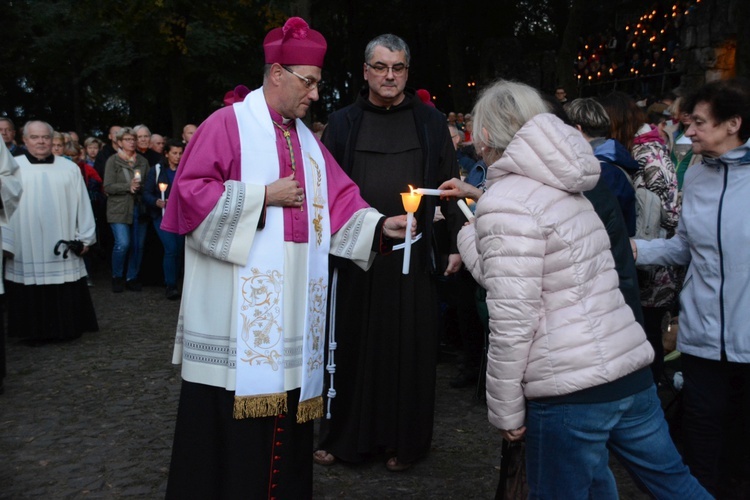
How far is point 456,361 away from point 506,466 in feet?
12.3

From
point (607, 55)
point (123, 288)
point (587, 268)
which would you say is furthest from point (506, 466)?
point (607, 55)

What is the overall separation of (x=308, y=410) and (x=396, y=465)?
1322 millimetres

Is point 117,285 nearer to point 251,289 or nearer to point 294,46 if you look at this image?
point 251,289

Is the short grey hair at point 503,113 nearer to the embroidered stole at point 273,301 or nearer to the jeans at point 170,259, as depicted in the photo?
the embroidered stole at point 273,301

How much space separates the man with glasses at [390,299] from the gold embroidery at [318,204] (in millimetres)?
958

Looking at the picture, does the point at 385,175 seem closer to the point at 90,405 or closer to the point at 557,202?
the point at 557,202

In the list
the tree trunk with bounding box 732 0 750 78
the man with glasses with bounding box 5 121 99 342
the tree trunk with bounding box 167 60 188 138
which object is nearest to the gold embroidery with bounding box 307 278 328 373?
the man with glasses with bounding box 5 121 99 342

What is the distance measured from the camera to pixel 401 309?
4766 mm

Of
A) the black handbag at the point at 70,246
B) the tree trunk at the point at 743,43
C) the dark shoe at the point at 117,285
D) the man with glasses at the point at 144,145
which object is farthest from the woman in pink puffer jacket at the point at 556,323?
the tree trunk at the point at 743,43

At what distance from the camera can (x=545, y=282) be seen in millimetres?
2691

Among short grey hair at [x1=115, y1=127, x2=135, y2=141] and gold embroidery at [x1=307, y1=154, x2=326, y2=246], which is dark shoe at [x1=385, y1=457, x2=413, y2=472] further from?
short grey hair at [x1=115, y1=127, x2=135, y2=141]

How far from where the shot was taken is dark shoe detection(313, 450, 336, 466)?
190 inches

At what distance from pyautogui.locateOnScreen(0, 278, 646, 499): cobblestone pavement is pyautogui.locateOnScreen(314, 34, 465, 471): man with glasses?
0.84 ft

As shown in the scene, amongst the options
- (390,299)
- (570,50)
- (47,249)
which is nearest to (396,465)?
(390,299)
